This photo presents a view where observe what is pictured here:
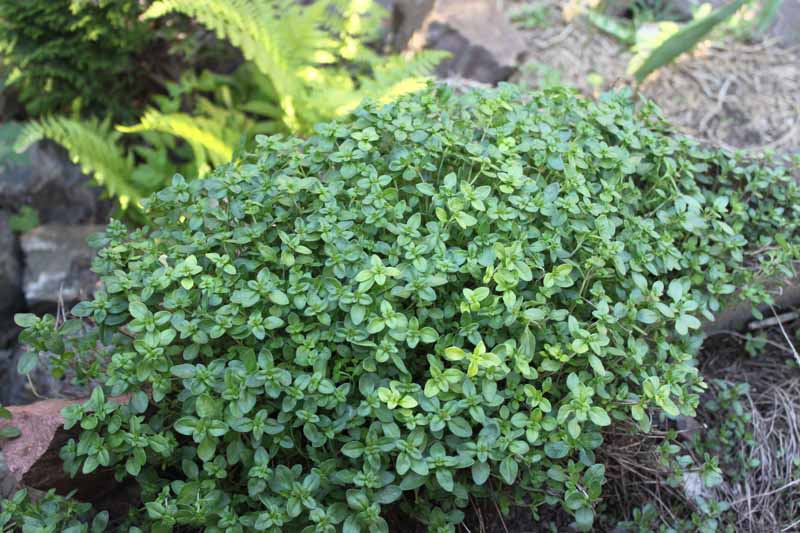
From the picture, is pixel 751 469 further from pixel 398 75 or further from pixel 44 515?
pixel 398 75

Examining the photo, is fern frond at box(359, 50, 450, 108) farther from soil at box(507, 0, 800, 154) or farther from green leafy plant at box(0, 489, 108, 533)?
green leafy plant at box(0, 489, 108, 533)

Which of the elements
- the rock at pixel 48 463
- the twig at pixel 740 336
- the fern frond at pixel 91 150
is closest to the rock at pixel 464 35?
the fern frond at pixel 91 150

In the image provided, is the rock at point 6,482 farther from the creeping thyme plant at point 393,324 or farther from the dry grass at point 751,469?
the dry grass at point 751,469

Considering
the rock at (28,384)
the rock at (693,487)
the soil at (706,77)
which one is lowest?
the rock at (28,384)

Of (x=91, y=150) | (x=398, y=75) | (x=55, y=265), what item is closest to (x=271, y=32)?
(x=398, y=75)

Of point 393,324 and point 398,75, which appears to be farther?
point 398,75

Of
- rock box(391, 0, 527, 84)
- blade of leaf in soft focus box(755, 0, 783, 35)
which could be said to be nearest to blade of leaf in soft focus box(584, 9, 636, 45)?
rock box(391, 0, 527, 84)

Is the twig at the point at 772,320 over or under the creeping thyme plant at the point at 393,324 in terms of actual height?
under
